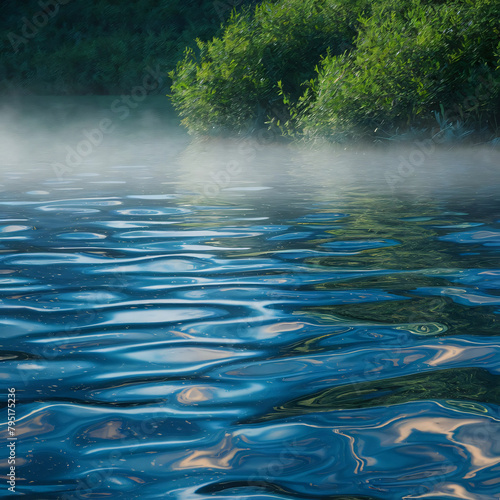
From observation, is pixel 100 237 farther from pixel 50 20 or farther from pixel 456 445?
pixel 50 20

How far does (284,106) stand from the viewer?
56.5ft

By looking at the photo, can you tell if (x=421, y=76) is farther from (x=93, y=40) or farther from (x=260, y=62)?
(x=93, y=40)

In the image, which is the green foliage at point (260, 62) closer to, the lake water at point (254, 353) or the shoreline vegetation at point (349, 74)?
the shoreline vegetation at point (349, 74)

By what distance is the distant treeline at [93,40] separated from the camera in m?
32.8

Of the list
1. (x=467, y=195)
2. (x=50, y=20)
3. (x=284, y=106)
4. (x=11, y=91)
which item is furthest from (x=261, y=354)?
(x=50, y=20)

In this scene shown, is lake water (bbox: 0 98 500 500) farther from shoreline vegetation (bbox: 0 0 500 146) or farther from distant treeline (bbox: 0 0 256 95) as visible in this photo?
distant treeline (bbox: 0 0 256 95)

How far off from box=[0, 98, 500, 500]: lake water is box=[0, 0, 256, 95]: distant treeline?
26879mm

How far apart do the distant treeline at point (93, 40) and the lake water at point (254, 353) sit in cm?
2688

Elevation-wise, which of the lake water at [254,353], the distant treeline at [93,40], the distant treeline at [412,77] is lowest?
the lake water at [254,353]

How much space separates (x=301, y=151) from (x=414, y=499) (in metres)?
14.0

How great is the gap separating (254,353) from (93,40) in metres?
33.3

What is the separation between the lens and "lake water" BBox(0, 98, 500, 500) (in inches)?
76.2

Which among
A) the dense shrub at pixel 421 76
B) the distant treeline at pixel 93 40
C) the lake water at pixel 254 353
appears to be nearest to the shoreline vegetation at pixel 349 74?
the dense shrub at pixel 421 76

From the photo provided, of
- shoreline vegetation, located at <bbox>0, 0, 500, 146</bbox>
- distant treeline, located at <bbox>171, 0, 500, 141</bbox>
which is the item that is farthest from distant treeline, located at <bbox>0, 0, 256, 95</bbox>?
distant treeline, located at <bbox>171, 0, 500, 141</bbox>
